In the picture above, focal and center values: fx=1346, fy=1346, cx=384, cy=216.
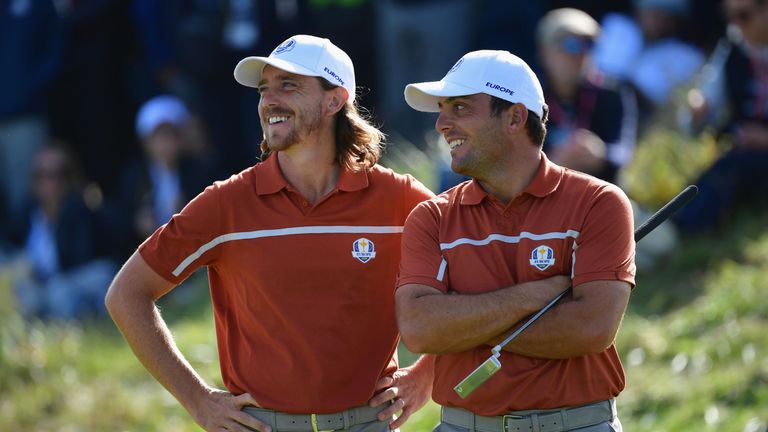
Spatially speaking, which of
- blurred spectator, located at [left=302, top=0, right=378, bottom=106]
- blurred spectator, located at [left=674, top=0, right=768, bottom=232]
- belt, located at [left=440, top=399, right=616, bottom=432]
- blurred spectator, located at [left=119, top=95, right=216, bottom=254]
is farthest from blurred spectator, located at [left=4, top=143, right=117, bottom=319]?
belt, located at [left=440, top=399, right=616, bottom=432]

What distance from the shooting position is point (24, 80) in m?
12.8

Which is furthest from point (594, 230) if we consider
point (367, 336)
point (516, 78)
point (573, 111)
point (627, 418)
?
point (573, 111)

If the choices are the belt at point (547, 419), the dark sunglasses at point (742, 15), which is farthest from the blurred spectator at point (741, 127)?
the belt at point (547, 419)

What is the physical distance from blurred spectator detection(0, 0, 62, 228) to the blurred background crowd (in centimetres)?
1

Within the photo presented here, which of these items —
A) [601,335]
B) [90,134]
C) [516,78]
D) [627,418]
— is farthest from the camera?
[90,134]

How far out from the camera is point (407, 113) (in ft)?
43.2

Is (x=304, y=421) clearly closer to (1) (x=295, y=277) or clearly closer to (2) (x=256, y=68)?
(1) (x=295, y=277)

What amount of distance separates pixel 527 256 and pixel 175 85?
314 inches

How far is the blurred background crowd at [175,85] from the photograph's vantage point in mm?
11719

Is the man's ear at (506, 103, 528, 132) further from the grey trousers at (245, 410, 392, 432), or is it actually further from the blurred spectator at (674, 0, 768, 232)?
the blurred spectator at (674, 0, 768, 232)

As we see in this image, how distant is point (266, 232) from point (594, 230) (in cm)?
139

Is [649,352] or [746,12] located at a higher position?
[746,12]

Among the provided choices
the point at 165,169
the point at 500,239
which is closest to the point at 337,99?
the point at 500,239

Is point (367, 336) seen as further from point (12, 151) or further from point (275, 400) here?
point (12, 151)
